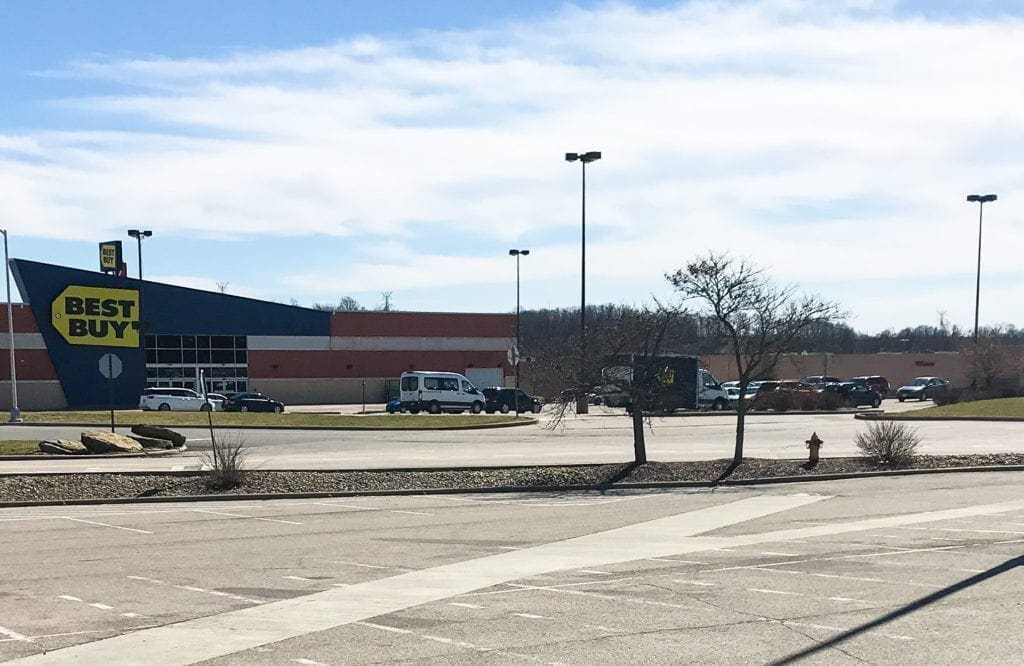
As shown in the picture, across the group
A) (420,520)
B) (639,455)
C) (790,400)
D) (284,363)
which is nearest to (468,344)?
(284,363)

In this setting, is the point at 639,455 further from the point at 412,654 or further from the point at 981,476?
the point at 412,654

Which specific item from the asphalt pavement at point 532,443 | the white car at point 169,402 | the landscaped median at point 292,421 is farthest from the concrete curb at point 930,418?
the white car at point 169,402

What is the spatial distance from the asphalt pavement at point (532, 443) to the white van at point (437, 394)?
1064cm

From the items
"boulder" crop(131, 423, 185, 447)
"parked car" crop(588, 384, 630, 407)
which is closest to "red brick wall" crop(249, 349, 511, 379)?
"boulder" crop(131, 423, 185, 447)

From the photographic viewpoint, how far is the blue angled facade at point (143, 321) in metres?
62.8

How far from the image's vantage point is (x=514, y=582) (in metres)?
11.2

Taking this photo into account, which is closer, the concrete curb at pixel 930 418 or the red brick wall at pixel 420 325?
the concrete curb at pixel 930 418

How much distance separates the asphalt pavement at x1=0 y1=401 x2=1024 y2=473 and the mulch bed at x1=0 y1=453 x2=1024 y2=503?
2312 mm

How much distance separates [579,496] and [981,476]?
30.5 feet

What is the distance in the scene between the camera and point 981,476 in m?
23.1

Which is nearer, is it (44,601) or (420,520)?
(44,601)

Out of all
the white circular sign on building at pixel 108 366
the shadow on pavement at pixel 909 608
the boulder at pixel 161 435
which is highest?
the white circular sign on building at pixel 108 366

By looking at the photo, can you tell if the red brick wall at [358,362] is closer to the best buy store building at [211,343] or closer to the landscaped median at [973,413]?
the best buy store building at [211,343]

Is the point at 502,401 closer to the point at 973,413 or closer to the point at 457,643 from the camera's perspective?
the point at 973,413
